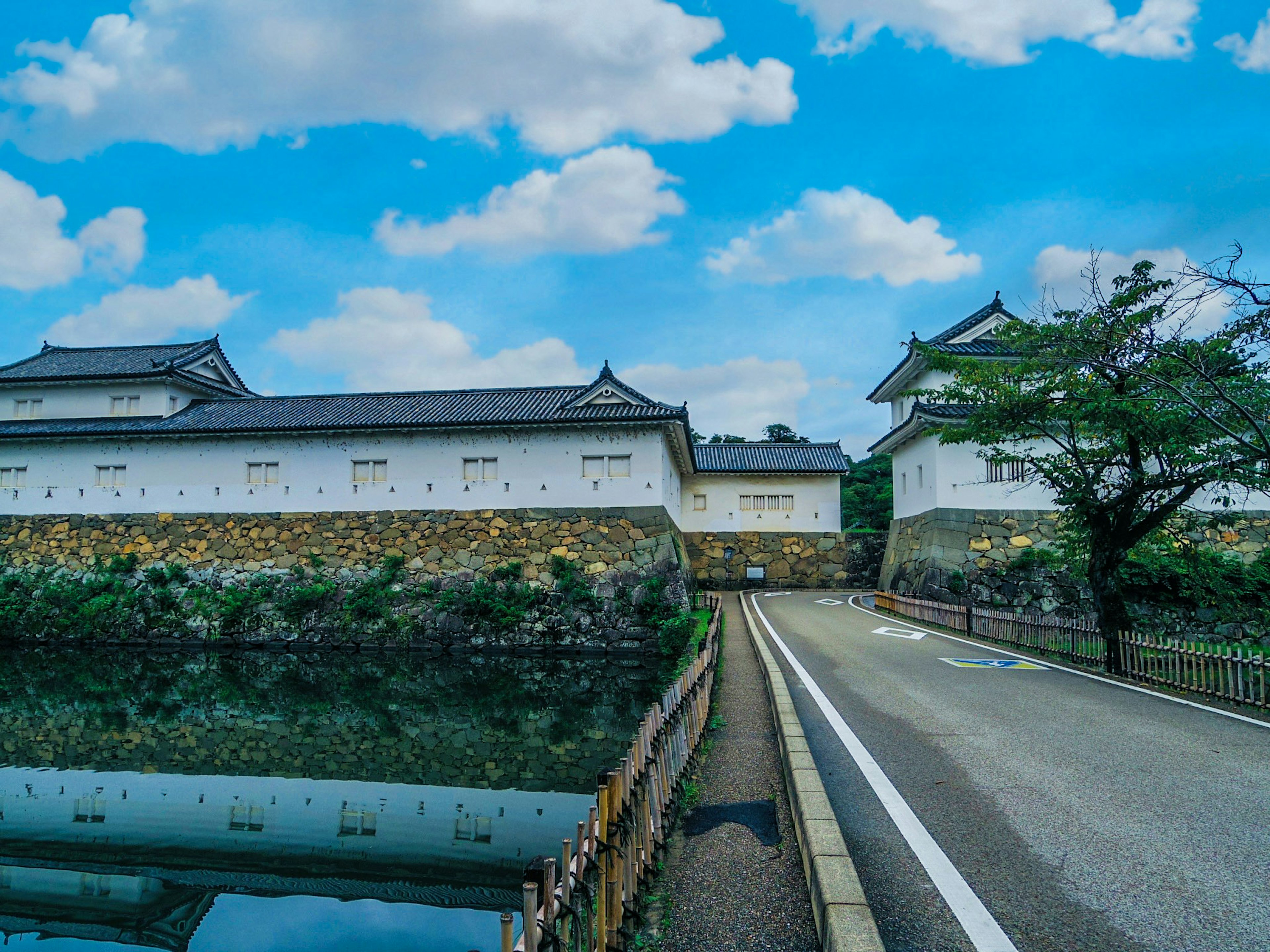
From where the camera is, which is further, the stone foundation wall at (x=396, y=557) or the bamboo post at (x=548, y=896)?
the stone foundation wall at (x=396, y=557)

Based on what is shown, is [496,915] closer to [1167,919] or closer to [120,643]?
[1167,919]

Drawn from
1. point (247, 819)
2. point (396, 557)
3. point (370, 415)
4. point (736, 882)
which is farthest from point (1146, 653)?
point (370, 415)

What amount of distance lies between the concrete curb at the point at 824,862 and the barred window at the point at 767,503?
26.3m

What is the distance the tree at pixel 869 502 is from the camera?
137 ft

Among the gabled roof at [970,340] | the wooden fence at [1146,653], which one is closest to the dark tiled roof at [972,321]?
the gabled roof at [970,340]

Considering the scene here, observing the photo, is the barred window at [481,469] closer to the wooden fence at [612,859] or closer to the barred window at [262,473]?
the barred window at [262,473]

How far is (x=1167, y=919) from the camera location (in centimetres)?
355

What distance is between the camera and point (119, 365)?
2742 cm

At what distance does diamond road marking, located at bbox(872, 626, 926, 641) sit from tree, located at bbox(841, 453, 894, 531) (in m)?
22.3

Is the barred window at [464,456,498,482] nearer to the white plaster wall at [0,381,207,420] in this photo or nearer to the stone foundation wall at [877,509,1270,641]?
the white plaster wall at [0,381,207,420]

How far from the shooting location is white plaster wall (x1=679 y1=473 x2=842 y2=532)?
107 feet

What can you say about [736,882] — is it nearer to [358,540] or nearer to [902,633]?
[902,633]

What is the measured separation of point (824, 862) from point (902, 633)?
13.9 meters

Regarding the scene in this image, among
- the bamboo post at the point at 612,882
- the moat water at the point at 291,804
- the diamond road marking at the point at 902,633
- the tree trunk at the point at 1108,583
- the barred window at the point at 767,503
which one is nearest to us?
the bamboo post at the point at 612,882
